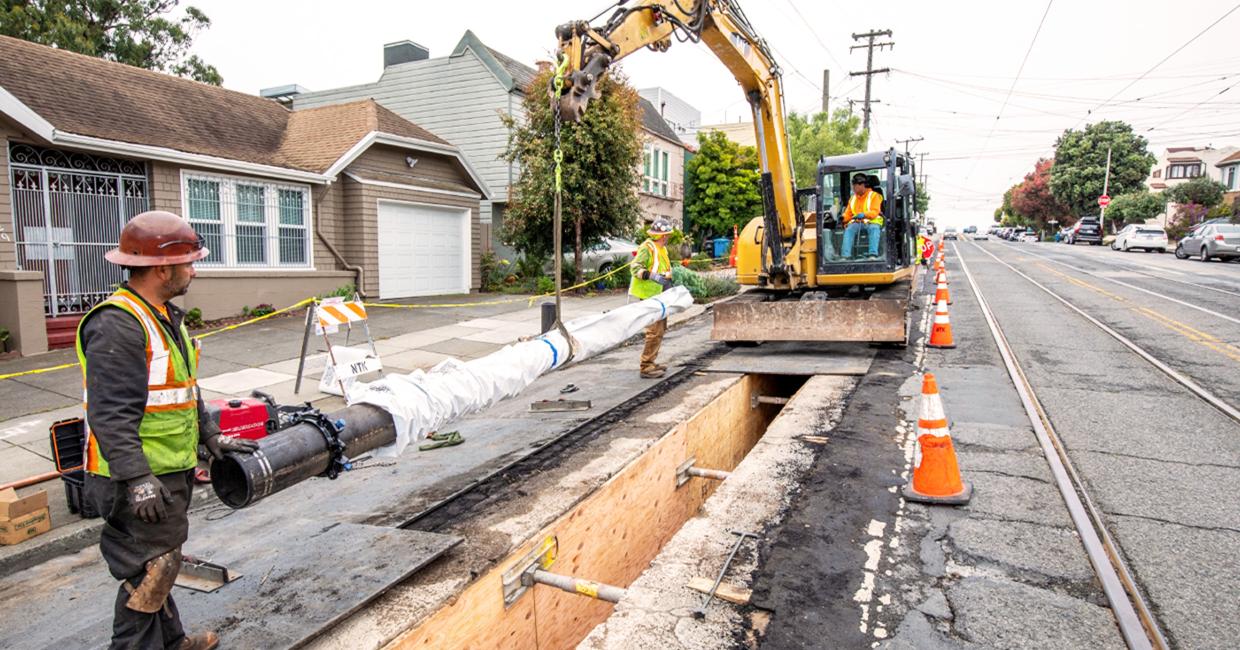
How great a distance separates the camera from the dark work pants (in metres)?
2.70

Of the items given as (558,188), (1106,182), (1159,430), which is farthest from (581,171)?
(1106,182)

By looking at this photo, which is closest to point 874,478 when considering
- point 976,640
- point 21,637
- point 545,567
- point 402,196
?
point 976,640

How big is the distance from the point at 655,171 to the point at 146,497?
26707 mm

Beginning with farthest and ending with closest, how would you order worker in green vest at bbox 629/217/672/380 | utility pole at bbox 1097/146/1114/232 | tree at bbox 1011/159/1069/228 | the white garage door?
tree at bbox 1011/159/1069/228, utility pole at bbox 1097/146/1114/232, the white garage door, worker in green vest at bbox 629/217/672/380

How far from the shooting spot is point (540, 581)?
3.84 metres

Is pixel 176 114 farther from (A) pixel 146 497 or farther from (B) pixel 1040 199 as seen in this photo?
(B) pixel 1040 199

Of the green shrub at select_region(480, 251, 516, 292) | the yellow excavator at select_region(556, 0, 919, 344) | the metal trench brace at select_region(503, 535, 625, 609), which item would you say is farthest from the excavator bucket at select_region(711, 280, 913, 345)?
the green shrub at select_region(480, 251, 516, 292)

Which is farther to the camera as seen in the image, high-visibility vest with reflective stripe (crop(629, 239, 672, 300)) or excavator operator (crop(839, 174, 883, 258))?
excavator operator (crop(839, 174, 883, 258))

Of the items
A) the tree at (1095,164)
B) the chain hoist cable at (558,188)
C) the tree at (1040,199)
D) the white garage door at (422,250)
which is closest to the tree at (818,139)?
the white garage door at (422,250)

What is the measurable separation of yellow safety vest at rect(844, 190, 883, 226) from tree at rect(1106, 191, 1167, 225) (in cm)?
4969

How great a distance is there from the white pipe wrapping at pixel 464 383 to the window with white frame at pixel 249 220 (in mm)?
9967

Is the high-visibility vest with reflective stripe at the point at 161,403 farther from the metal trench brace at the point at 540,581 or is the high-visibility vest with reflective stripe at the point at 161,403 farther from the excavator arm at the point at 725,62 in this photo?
the excavator arm at the point at 725,62

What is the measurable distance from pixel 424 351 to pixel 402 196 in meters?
7.08

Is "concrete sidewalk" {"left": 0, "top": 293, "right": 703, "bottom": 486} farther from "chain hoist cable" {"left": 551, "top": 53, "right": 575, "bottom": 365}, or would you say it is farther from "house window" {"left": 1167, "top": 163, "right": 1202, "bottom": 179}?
"house window" {"left": 1167, "top": 163, "right": 1202, "bottom": 179}
